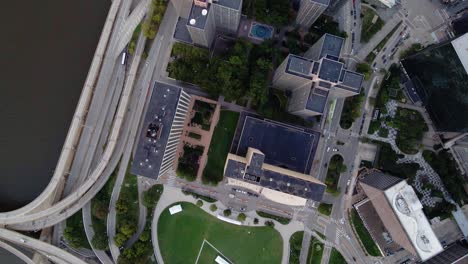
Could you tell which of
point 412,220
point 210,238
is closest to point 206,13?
point 210,238

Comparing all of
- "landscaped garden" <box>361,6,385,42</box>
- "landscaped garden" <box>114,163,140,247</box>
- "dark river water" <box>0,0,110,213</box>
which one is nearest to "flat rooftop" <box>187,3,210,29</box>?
"dark river water" <box>0,0,110,213</box>

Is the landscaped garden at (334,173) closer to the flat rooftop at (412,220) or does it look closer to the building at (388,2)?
the flat rooftop at (412,220)

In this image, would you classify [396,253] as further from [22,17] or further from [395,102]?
[22,17]

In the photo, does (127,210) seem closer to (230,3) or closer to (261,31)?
(230,3)

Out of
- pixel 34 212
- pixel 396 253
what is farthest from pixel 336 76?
pixel 34 212

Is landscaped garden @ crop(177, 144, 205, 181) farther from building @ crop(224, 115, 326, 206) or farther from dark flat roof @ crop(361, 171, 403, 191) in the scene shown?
dark flat roof @ crop(361, 171, 403, 191)

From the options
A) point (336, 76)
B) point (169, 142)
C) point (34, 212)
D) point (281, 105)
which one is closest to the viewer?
point (336, 76)

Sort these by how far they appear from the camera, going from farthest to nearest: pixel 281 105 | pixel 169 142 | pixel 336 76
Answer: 1. pixel 281 105
2. pixel 169 142
3. pixel 336 76

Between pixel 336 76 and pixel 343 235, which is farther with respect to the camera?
pixel 343 235
